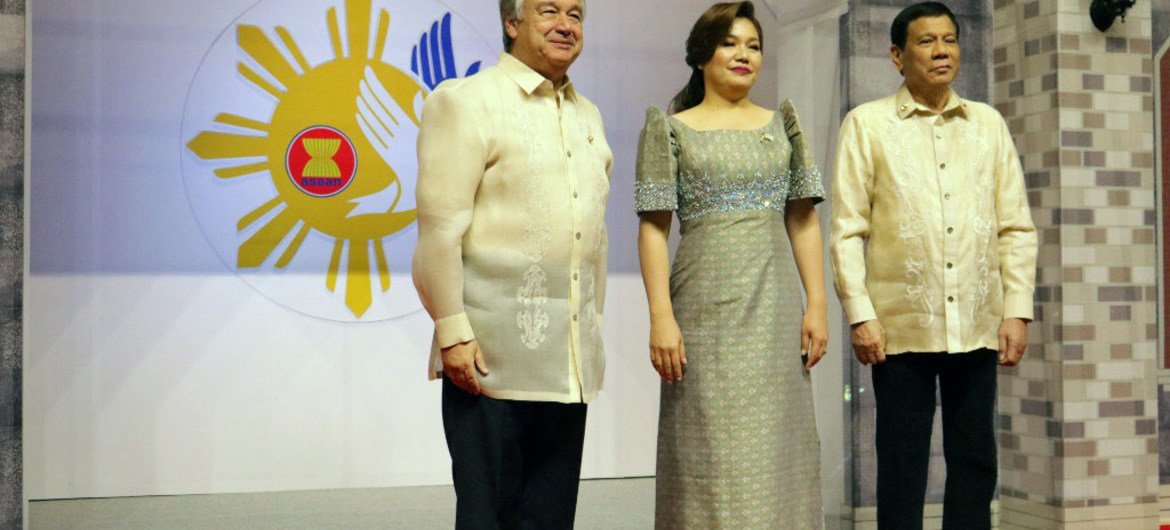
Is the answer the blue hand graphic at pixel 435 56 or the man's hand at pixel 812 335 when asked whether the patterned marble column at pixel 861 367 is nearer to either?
the man's hand at pixel 812 335

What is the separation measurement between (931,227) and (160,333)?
328 centimetres

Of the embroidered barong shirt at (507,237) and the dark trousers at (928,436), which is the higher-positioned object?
the embroidered barong shirt at (507,237)

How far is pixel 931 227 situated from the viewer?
3.18 m

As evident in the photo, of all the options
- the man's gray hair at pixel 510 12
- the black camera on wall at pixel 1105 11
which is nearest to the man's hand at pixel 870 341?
the man's gray hair at pixel 510 12

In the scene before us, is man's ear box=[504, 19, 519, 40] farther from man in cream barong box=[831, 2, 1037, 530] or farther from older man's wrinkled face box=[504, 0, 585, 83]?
man in cream barong box=[831, 2, 1037, 530]

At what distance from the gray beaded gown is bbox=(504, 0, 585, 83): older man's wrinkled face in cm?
34

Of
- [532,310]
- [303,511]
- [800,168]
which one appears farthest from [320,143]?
[532,310]

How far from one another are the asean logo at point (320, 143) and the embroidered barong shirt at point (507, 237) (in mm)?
2850

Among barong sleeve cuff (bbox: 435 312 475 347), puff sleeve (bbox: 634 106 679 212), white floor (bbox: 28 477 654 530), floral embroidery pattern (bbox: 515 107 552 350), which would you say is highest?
puff sleeve (bbox: 634 106 679 212)

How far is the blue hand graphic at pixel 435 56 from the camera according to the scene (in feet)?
17.8

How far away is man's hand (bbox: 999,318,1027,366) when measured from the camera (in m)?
3.19

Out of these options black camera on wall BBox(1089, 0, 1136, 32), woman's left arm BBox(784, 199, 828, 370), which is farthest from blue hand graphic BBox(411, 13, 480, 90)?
woman's left arm BBox(784, 199, 828, 370)

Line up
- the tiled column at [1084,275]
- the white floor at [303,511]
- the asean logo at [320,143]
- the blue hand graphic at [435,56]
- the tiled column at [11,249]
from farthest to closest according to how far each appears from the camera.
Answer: the blue hand graphic at [435,56] → the asean logo at [320,143] → the white floor at [303,511] → the tiled column at [1084,275] → the tiled column at [11,249]

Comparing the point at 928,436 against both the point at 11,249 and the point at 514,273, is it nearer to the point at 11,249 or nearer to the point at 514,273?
the point at 514,273
